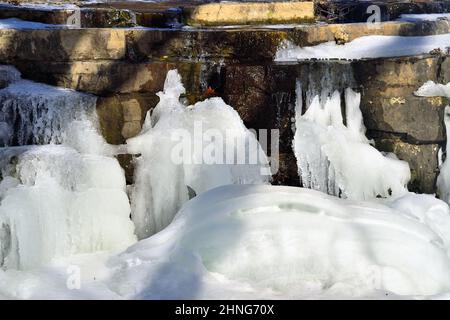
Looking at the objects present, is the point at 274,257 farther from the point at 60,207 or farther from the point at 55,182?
the point at 55,182

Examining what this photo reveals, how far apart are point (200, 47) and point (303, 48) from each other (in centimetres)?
93

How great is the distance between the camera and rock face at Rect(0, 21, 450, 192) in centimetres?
518

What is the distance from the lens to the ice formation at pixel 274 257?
356cm

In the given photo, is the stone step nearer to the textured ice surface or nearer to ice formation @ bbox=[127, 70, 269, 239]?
ice formation @ bbox=[127, 70, 269, 239]

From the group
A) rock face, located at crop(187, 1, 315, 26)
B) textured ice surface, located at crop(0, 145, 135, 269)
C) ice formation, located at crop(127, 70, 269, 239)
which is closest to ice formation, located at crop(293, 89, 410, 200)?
ice formation, located at crop(127, 70, 269, 239)

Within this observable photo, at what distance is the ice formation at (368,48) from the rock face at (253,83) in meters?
0.31

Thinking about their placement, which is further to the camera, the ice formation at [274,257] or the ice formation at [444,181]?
the ice formation at [444,181]

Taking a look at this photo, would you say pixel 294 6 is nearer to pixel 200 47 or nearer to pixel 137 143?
pixel 200 47

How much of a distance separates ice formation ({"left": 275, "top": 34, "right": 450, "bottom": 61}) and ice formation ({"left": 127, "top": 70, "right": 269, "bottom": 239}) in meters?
0.95

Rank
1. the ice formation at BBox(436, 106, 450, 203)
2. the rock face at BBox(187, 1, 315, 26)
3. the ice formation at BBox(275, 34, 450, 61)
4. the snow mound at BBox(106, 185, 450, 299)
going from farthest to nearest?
the rock face at BBox(187, 1, 315, 26) < the ice formation at BBox(275, 34, 450, 61) < the ice formation at BBox(436, 106, 450, 203) < the snow mound at BBox(106, 185, 450, 299)

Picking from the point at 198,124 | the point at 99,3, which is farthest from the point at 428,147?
the point at 99,3

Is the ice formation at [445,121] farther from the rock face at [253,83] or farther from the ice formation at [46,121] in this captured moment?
the ice formation at [46,121]

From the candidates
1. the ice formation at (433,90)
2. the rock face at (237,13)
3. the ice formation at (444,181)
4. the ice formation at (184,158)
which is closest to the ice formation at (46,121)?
the ice formation at (184,158)

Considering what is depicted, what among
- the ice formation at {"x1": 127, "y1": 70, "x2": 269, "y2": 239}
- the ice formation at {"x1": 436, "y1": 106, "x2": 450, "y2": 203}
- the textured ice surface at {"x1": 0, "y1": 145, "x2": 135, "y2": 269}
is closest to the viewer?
the textured ice surface at {"x1": 0, "y1": 145, "x2": 135, "y2": 269}
